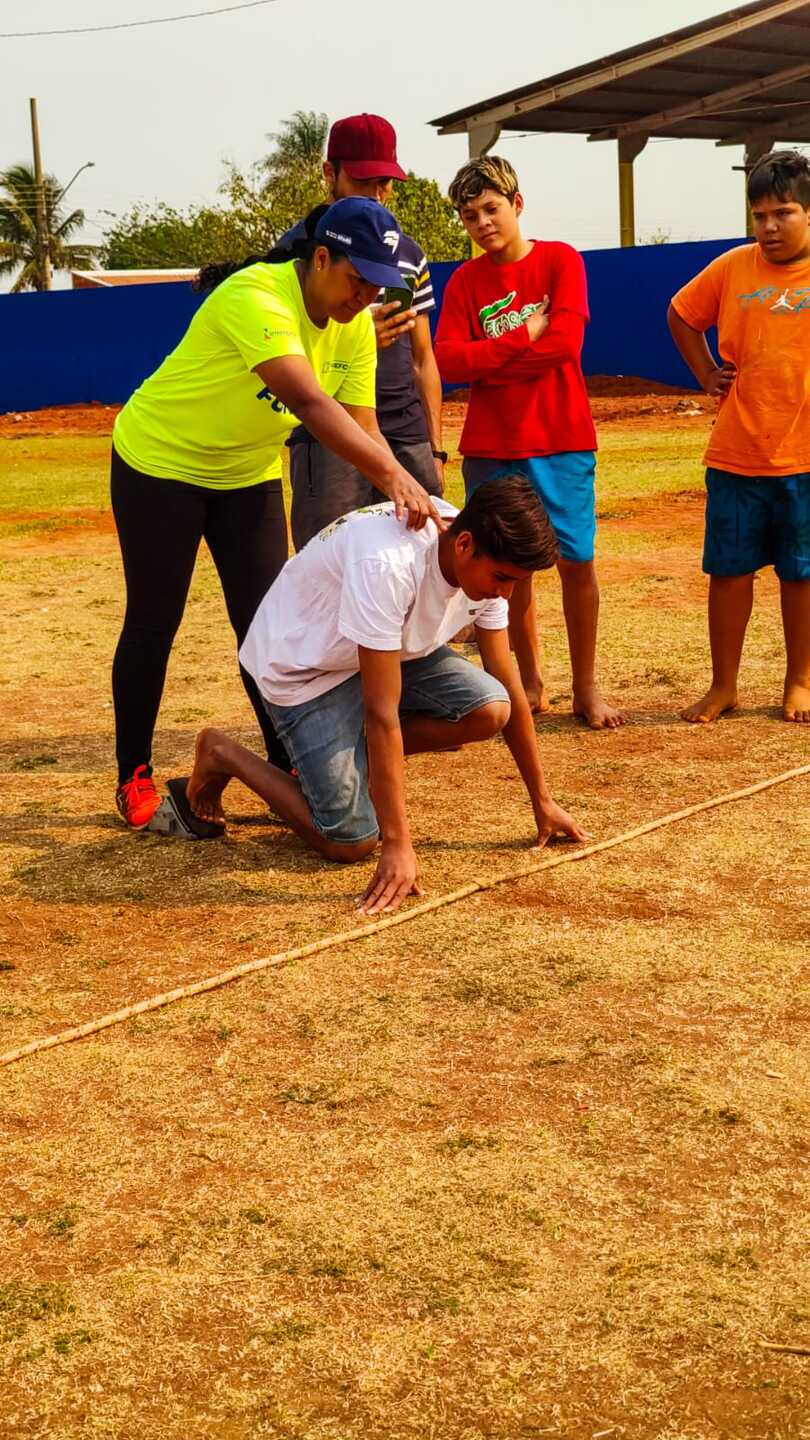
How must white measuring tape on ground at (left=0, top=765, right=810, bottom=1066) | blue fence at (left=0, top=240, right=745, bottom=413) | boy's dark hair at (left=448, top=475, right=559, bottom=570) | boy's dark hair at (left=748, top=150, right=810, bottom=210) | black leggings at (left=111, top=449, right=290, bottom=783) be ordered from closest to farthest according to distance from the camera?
white measuring tape on ground at (left=0, top=765, right=810, bottom=1066) → boy's dark hair at (left=448, top=475, right=559, bottom=570) → black leggings at (left=111, top=449, right=290, bottom=783) → boy's dark hair at (left=748, top=150, right=810, bottom=210) → blue fence at (left=0, top=240, right=745, bottom=413)

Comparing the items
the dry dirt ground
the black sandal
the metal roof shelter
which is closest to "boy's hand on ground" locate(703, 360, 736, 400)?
the dry dirt ground

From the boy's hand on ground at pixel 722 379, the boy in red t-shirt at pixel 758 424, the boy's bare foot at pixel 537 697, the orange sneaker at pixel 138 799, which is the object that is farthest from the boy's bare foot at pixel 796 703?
the orange sneaker at pixel 138 799

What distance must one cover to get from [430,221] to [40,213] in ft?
40.3

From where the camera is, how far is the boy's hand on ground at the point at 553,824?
4.01 m

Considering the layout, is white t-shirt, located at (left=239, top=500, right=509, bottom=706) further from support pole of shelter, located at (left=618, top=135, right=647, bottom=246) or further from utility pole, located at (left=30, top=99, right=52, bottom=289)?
utility pole, located at (left=30, top=99, right=52, bottom=289)

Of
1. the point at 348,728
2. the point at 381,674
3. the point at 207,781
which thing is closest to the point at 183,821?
the point at 207,781

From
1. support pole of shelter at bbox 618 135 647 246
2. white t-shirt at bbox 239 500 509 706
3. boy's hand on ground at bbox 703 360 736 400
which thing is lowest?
white t-shirt at bbox 239 500 509 706

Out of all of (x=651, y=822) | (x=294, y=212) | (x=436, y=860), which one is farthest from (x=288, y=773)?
(x=294, y=212)

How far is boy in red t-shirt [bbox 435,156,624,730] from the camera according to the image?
5.07 m

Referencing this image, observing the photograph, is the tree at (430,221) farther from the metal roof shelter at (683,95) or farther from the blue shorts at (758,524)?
the blue shorts at (758,524)

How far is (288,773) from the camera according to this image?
4.26 m

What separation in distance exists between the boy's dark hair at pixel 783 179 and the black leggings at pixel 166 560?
1851 mm

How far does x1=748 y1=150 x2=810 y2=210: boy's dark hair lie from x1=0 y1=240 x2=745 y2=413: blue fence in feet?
60.2

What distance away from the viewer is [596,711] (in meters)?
5.31
